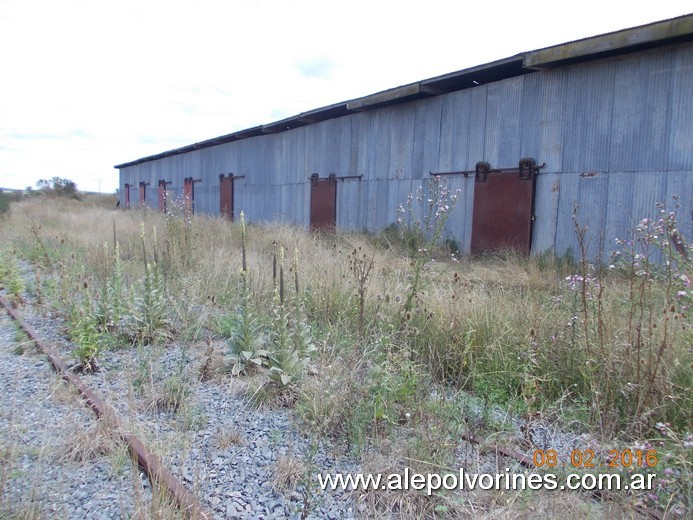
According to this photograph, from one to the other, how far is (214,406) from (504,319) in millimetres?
2755

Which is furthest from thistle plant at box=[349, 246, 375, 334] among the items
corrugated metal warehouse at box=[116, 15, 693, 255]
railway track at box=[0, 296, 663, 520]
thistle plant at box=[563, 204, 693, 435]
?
corrugated metal warehouse at box=[116, 15, 693, 255]

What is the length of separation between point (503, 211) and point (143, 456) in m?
9.54

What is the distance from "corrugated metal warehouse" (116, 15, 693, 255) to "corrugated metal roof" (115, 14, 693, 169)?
2 cm

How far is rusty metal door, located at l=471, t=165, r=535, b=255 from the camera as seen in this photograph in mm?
10562

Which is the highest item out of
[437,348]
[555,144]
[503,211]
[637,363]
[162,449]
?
[555,144]

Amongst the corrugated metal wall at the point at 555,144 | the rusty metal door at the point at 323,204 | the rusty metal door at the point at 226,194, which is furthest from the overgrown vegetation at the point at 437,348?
the rusty metal door at the point at 226,194

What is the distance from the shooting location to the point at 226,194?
23.4m

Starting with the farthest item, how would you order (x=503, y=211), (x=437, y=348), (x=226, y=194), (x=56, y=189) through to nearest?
(x=56, y=189)
(x=226, y=194)
(x=503, y=211)
(x=437, y=348)

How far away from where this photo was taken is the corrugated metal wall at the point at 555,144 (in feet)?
28.0

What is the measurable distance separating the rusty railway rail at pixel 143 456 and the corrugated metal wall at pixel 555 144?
28.0ft
